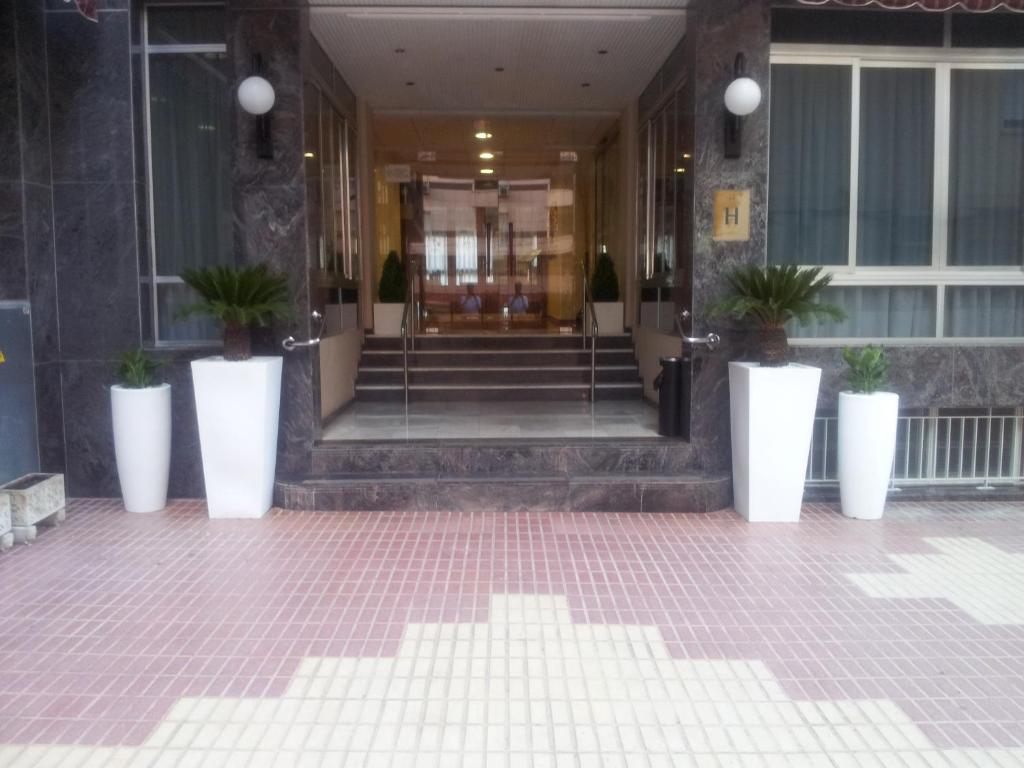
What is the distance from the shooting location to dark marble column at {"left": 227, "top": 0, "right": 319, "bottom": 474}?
6348 mm

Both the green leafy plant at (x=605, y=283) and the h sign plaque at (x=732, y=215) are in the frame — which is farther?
the green leafy plant at (x=605, y=283)

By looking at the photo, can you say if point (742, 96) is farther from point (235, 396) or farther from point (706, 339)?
point (235, 396)

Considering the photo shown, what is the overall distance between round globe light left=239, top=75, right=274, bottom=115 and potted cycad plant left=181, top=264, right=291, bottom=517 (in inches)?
43.6

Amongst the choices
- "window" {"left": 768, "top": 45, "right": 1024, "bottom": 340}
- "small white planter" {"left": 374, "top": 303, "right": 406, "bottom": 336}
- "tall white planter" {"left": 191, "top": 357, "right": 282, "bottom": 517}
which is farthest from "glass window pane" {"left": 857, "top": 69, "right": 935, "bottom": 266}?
"small white planter" {"left": 374, "top": 303, "right": 406, "bottom": 336}

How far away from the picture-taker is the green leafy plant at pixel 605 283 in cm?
1082

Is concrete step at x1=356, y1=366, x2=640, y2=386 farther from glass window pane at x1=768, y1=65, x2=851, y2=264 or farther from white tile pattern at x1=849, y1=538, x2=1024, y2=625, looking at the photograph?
white tile pattern at x1=849, y1=538, x2=1024, y2=625

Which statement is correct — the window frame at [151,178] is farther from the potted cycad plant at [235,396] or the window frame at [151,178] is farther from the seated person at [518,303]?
the seated person at [518,303]

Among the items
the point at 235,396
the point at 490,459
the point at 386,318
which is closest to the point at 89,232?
the point at 235,396

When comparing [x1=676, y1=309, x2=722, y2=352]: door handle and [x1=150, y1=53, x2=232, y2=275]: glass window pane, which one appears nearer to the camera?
[x1=676, y1=309, x2=722, y2=352]: door handle

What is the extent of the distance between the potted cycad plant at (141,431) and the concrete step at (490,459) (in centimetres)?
108

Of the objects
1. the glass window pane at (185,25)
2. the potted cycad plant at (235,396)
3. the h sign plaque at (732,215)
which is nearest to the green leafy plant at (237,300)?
the potted cycad plant at (235,396)

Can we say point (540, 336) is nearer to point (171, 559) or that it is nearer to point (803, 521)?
point (803, 521)

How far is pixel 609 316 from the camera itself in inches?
425

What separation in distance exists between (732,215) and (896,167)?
1610 mm
